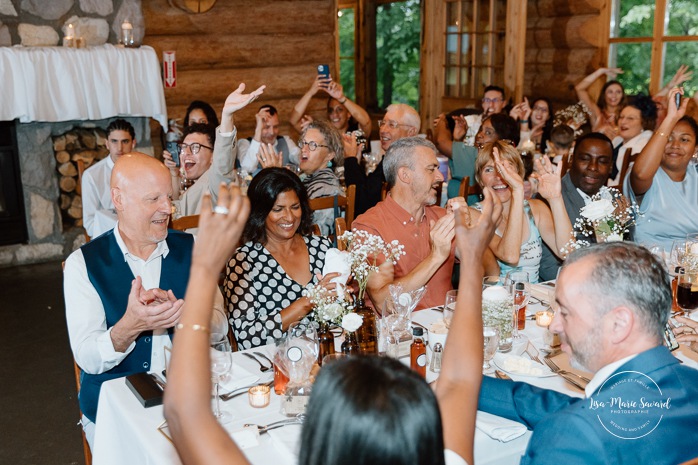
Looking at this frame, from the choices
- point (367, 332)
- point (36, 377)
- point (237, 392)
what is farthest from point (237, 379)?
point (36, 377)

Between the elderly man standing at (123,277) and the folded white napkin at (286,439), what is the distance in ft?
2.07

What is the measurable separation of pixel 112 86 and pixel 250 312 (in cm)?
412

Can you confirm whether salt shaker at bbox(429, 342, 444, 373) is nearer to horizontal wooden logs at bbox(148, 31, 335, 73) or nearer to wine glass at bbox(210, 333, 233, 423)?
wine glass at bbox(210, 333, 233, 423)

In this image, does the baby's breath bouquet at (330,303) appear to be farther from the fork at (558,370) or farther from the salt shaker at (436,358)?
the fork at (558,370)

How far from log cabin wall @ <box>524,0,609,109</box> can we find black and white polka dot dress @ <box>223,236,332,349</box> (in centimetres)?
637

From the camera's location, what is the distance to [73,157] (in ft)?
21.6

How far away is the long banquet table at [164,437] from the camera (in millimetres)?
1952

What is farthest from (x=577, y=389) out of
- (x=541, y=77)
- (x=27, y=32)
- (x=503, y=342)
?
(x=541, y=77)

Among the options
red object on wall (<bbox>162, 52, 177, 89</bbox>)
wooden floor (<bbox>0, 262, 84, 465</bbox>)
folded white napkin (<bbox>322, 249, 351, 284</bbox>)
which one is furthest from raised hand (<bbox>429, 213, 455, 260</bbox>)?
red object on wall (<bbox>162, 52, 177, 89</bbox>)

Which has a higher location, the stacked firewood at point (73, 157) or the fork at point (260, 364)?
the stacked firewood at point (73, 157)

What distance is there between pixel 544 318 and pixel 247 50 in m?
5.70

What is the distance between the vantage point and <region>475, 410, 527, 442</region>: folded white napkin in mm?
2014

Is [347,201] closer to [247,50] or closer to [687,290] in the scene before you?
[687,290]

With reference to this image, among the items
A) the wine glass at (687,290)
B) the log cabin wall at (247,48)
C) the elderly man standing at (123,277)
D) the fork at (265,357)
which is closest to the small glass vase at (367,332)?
the fork at (265,357)
